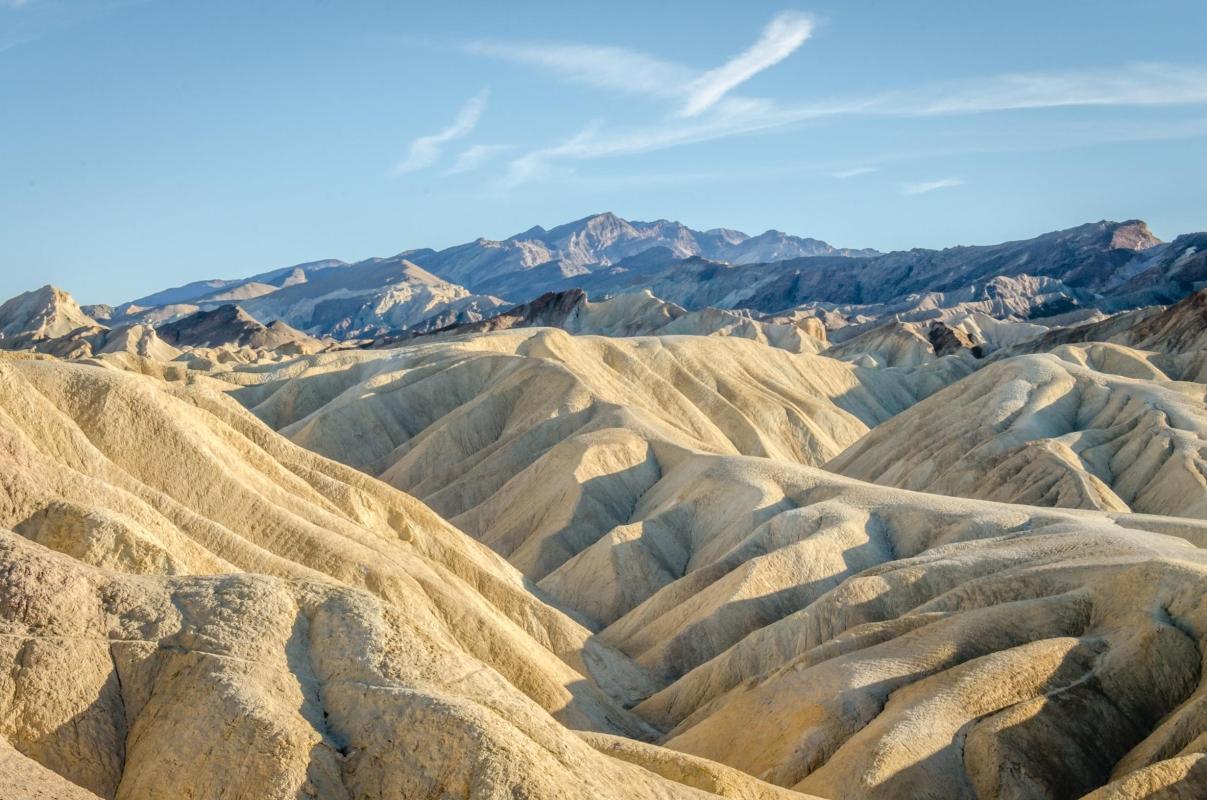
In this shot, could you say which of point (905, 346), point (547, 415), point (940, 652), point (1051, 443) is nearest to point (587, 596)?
point (940, 652)

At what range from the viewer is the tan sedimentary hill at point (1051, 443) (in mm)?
69688

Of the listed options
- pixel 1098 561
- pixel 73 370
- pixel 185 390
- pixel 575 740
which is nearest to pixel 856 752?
pixel 575 740

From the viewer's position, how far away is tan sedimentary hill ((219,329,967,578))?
7056 cm

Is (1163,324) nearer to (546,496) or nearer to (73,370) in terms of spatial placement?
(546,496)

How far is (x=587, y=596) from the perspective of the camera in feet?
193

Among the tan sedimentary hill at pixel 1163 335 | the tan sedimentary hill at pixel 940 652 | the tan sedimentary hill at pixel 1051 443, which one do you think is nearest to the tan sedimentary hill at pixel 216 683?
the tan sedimentary hill at pixel 940 652

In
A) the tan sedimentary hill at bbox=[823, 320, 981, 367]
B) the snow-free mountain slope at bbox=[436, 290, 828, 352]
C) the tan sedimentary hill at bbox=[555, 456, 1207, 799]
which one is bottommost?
the tan sedimentary hill at bbox=[823, 320, 981, 367]

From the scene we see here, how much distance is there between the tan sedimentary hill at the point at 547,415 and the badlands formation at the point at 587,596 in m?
0.39

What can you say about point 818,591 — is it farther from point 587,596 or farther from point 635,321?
point 635,321

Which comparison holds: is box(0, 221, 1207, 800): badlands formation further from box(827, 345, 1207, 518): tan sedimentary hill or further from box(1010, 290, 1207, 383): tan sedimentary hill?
box(1010, 290, 1207, 383): tan sedimentary hill

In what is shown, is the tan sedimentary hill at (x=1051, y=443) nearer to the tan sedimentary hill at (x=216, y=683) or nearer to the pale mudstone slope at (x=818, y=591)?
the pale mudstone slope at (x=818, y=591)

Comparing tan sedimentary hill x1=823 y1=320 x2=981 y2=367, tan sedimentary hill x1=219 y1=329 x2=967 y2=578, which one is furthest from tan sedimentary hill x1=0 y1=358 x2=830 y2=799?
tan sedimentary hill x1=823 y1=320 x2=981 y2=367

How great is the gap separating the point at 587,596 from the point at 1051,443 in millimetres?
30530

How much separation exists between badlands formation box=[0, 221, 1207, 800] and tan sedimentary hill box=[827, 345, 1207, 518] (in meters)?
0.27
